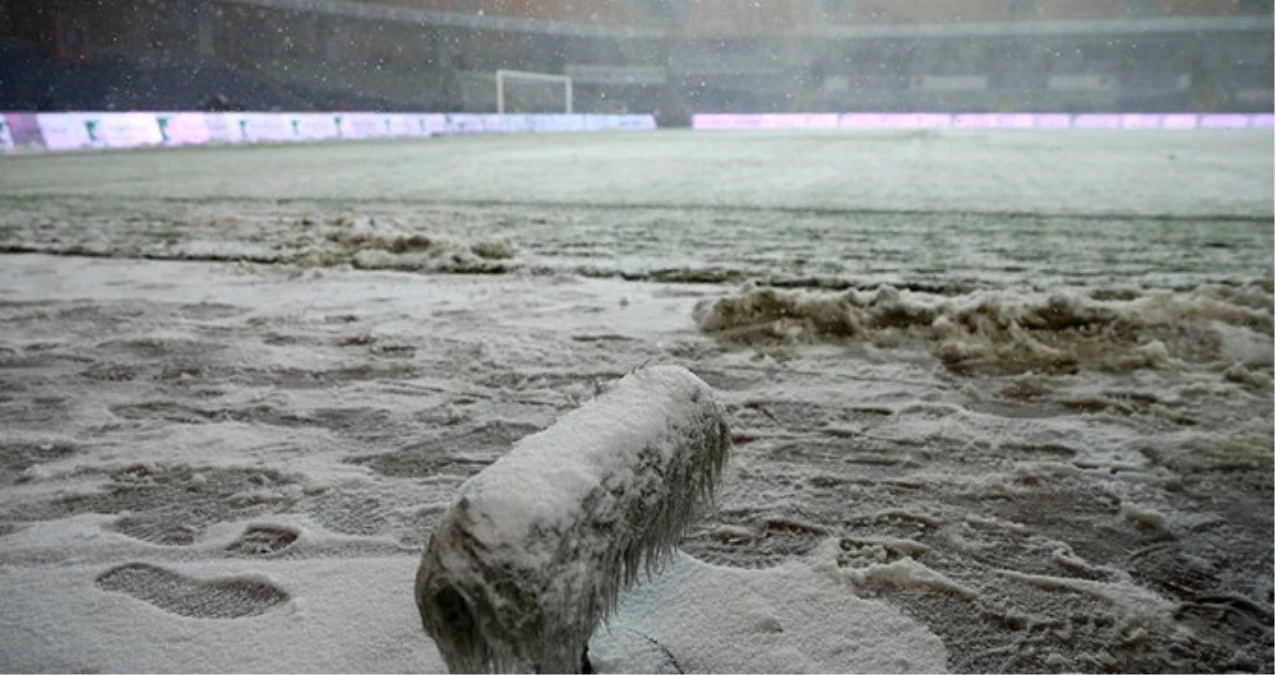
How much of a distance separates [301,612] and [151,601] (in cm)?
23

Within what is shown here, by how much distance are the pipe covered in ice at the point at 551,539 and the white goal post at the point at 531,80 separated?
31.0 meters

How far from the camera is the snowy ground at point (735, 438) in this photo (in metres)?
1.07

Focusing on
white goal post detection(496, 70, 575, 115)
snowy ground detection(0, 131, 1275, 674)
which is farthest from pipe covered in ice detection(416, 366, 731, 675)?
white goal post detection(496, 70, 575, 115)

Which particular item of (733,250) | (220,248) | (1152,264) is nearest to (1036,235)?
(1152,264)

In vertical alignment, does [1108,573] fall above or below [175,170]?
below

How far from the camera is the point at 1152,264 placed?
3.46 m

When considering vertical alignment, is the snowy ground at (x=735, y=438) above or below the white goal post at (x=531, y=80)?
below

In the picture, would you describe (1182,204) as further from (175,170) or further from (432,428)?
(175,170)

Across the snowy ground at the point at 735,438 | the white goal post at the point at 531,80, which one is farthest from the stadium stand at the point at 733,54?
the snowy ground at the point at 735,438

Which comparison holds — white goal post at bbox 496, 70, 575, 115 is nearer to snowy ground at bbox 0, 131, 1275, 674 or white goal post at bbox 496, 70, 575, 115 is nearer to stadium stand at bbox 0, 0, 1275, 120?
stadium stand at bbox 0, 0, 1275, 120

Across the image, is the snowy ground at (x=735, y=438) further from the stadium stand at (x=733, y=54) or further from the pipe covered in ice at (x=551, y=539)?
the stadium stand at (x=733, y=54)

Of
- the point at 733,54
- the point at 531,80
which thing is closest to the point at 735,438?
the point at 531,80

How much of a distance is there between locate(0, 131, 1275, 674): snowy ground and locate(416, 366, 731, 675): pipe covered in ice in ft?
0.82

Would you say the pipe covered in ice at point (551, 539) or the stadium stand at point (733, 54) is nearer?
the pipe covered in ice at point (551, 539)
